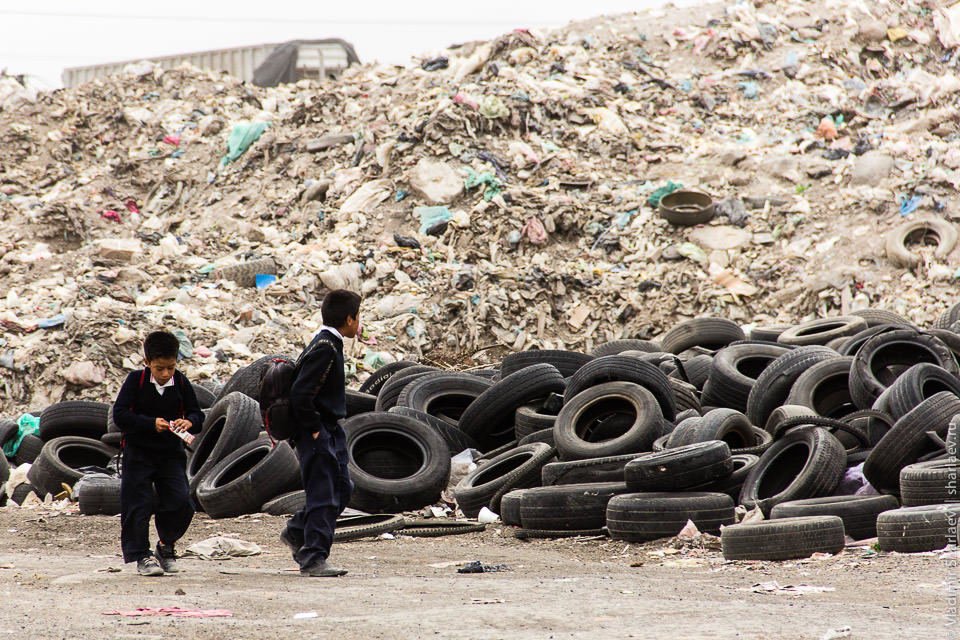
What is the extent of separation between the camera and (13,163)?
71.2 ft

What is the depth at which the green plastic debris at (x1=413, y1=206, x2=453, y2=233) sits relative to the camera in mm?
16844

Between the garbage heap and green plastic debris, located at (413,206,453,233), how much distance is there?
0.05 meters

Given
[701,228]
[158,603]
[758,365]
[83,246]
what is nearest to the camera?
[158,603]

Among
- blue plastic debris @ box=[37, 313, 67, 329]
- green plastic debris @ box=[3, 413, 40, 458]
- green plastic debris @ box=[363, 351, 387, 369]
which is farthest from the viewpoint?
green plastic debris @ box=[363, 351, 387, 369]

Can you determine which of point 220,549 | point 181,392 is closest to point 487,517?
point 220,549

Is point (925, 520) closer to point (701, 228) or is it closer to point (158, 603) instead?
point (158, 603)

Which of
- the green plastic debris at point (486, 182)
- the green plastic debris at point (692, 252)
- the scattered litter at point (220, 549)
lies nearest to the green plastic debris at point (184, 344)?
the green plastic debris at point (486, 182)

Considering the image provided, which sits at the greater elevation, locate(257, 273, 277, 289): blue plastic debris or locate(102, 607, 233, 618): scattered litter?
locate(257, 273, 277, 289): blue plastic debris

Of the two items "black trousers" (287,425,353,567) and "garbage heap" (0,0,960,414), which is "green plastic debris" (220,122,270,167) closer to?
"garbage heap" (0,0,960,414)

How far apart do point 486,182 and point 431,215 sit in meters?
1.17

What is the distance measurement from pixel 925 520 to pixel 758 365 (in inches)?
171

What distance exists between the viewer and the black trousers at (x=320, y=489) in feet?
15.6

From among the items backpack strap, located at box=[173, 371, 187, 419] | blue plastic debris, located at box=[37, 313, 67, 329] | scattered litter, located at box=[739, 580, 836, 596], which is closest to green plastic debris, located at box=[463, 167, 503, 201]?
blue plastic debris, located at box=[37, 313, 67, 329]

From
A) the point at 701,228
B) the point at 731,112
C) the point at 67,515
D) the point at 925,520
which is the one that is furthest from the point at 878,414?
the point at 731,112
